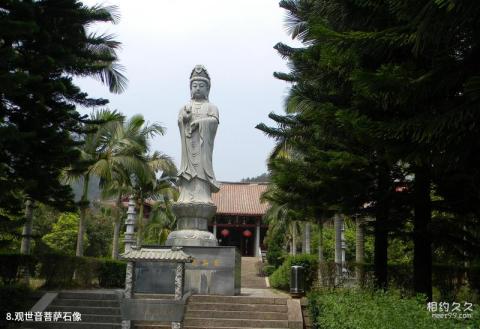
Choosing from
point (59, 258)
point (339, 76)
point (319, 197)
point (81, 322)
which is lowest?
point (81, 322)

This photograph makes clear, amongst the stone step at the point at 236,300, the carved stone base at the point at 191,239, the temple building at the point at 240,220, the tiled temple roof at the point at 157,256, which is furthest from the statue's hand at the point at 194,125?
the temple building at the point at 240,220

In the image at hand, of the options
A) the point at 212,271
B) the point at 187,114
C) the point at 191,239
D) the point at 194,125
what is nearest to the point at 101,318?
the point at 212,271

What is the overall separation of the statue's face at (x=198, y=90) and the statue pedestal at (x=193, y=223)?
2653 millimetres

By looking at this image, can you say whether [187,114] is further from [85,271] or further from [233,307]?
[233,307]

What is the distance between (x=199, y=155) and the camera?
12.3m

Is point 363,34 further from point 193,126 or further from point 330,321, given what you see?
point 193,126

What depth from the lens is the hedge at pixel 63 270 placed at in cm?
1110

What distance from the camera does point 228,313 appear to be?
914cm

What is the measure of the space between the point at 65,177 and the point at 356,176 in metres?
10.5

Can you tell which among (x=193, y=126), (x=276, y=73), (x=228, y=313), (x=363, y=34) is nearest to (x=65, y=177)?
(x=193, y=126)

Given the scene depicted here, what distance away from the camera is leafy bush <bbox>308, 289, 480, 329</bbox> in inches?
175

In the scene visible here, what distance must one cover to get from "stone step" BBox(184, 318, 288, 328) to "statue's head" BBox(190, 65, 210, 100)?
18.7 ft

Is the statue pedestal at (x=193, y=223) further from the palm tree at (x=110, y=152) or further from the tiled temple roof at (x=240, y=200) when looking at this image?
the tiled temple roof at (x=240, y=200)

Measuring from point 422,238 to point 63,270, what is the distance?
322 inches
